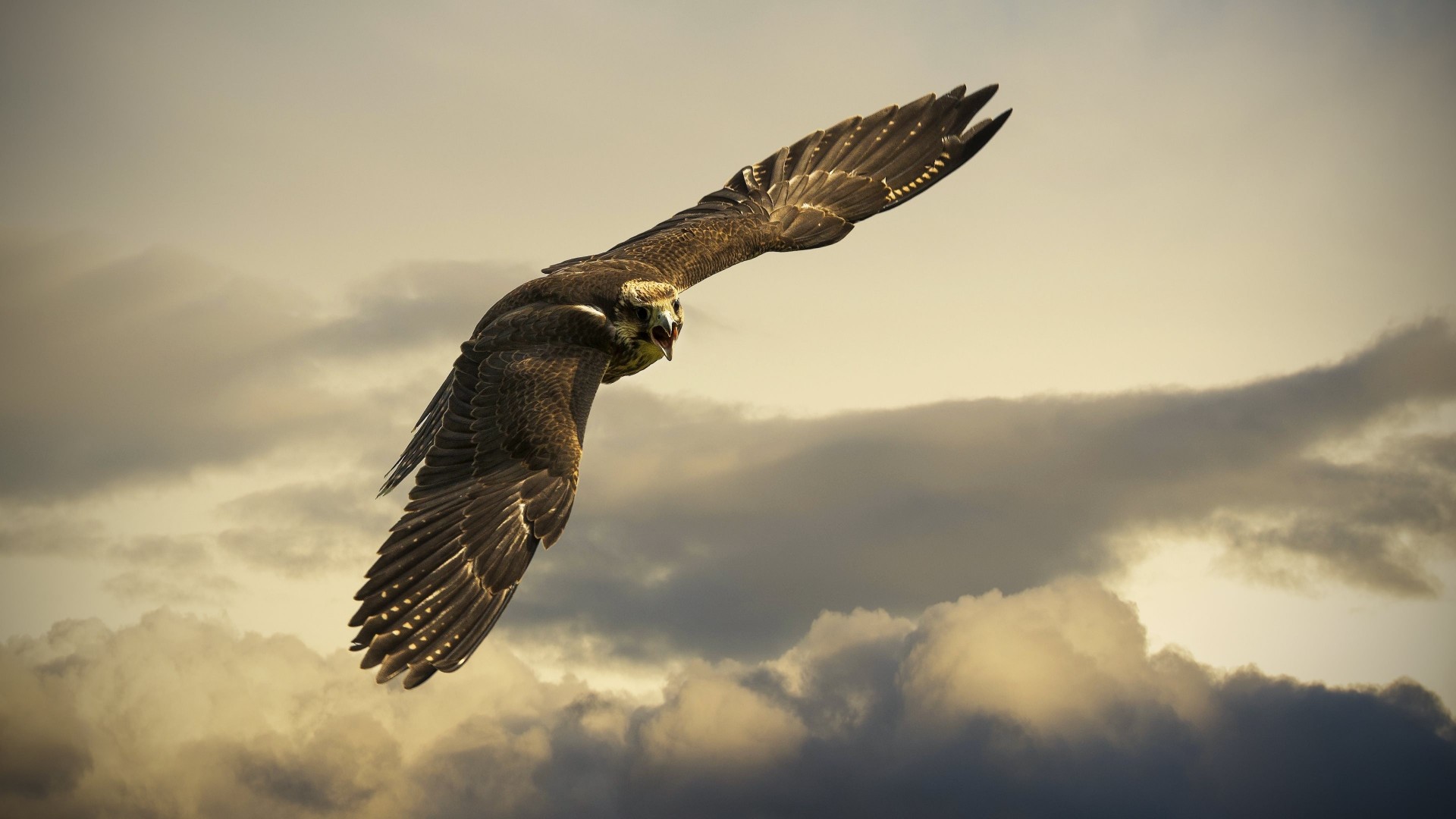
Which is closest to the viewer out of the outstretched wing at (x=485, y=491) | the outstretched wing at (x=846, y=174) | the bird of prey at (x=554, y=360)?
the outstretched wing at (x=485, y=491)

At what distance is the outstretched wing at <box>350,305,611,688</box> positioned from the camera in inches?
464

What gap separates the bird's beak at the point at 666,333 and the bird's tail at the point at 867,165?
14.1 ft

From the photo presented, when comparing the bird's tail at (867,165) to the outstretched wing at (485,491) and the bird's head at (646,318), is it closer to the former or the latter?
the bird's head at (646,318)

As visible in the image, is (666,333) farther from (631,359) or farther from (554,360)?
(554,360)

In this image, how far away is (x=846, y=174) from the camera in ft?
62.5

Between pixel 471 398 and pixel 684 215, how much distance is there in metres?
5.60

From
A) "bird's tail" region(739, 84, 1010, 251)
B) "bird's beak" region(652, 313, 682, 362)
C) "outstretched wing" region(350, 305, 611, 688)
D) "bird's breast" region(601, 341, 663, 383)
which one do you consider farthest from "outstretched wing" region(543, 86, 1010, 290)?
"outstretched wing" region(350, 305, 611, 688)

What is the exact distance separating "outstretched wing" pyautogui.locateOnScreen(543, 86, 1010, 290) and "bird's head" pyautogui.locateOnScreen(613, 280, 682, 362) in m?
3.21

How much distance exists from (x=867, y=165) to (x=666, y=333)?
6.02 m

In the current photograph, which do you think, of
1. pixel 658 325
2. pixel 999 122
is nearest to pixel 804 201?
pixel 999 122

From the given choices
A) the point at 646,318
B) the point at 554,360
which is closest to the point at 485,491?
the point at 554,360

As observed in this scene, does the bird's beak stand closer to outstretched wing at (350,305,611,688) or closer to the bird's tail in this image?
outstretched wing at (350,305,611,688)

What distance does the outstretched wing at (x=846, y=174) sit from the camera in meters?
18.2

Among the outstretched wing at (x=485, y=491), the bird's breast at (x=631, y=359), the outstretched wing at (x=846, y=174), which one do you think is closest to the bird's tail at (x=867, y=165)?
the outstretched wing at (x=846, y=174)
